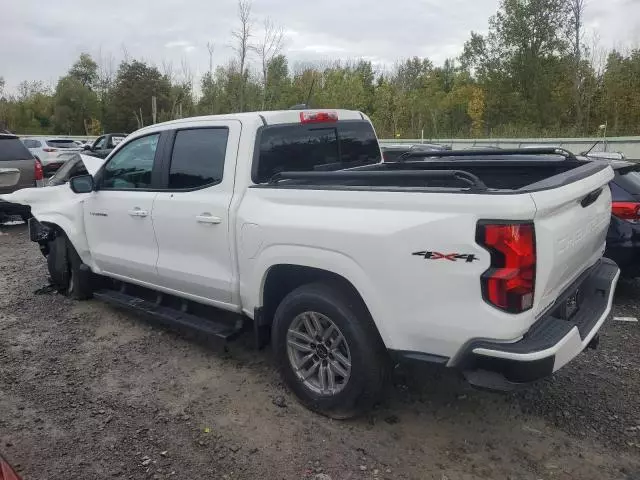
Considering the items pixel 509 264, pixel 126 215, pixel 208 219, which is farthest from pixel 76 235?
pixel 509 264

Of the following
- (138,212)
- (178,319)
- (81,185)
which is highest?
(81,185)

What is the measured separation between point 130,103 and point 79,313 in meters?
37.7

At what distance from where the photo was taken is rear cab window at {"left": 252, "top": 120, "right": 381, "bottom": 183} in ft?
12.6

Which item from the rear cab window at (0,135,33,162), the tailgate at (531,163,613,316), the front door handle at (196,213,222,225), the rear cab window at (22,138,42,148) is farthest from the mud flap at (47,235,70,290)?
the rear cab window at (22,138,42,148)

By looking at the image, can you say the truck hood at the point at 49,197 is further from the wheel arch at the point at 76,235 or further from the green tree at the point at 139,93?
the green tree at the point at 139,93

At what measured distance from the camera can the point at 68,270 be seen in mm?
5848

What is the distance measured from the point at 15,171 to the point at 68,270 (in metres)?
5.40

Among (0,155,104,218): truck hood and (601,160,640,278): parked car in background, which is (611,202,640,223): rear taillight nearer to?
(601,160,640,278): parked car in background

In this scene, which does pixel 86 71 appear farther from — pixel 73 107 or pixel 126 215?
pixel 126 215

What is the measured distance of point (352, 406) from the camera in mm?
3270

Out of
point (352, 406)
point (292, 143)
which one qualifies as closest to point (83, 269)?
point (292, 143)

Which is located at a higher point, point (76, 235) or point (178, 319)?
point (76, 235)

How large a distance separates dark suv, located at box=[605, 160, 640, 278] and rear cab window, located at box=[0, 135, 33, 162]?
10.0 m

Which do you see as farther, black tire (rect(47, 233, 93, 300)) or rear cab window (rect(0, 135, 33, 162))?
rear cab window (rect(0, 135, 33, 162))
